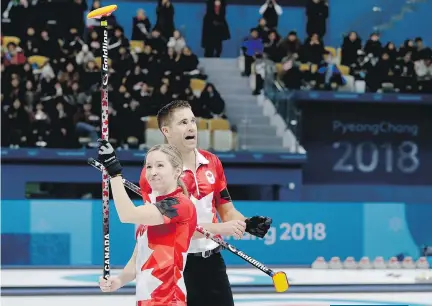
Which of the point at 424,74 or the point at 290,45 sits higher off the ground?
the point at 290,45

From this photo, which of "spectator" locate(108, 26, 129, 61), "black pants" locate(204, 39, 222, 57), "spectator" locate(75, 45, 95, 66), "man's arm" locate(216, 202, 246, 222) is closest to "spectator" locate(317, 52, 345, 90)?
"black pants" locate(204, 39, 222, 57)

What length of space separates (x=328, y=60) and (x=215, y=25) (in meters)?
2.78

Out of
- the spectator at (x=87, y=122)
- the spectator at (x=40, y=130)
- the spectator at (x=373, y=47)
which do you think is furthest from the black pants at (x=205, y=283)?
the spectator at (x=373, y=47)

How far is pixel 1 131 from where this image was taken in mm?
17047

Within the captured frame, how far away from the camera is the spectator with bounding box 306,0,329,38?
21.0 m

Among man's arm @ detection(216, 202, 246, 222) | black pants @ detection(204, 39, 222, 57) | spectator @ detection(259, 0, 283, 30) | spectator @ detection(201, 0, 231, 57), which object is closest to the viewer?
man's arm @ detection(216, 202, 246, 222)

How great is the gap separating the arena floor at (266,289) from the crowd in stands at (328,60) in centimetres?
648

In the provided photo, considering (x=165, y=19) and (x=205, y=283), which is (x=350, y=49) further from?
(x=205, y=283)

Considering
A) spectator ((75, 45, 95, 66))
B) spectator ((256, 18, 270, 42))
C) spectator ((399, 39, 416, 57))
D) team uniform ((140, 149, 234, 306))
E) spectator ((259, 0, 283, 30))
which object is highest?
spectator ((259, 0, 283, 30))

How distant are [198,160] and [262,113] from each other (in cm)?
1425

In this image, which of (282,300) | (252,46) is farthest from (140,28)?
(282,300)

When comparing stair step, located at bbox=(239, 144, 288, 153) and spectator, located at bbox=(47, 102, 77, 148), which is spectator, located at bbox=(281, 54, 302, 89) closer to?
stair step, located at bbox=(239, 144, 288, 153)

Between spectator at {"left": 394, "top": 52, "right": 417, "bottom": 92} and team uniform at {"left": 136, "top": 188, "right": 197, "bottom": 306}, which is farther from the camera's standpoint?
spectator at {"left": 394, "top": 52, "right": 417, "bottom": 92}

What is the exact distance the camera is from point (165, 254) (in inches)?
184
